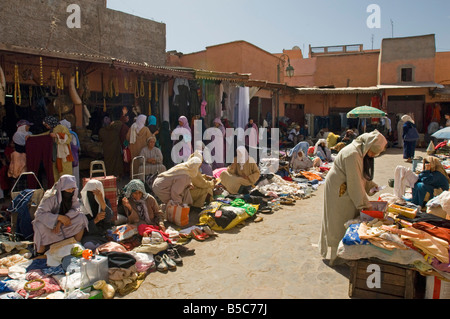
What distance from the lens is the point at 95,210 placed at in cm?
466

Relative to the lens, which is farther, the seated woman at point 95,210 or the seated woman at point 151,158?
the seated woman at point 151,158

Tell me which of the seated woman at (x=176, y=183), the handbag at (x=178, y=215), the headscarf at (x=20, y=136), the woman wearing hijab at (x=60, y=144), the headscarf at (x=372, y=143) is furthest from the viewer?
the headscarf at (x=20, y=136)

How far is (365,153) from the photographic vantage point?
383 centimetres

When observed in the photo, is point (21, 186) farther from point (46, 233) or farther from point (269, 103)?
point (269, 103)

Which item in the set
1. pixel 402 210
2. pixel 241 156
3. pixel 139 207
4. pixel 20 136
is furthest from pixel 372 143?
pixel 20 136

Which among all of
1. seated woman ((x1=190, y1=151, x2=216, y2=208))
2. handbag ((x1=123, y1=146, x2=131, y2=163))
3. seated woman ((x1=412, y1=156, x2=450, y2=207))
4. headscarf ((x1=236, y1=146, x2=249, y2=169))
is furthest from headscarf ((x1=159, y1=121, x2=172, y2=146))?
seated woman ((x1=412, y1=156, x2=450, y2=207))

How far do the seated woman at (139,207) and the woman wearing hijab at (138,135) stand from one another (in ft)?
9.25

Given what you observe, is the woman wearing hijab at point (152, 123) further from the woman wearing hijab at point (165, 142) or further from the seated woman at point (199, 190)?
the seated woman at point (199, 190)

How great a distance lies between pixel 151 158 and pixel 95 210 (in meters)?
2.69

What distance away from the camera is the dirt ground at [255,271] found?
3494 millimetres

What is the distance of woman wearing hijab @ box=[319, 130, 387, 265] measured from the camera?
3783 millimetres

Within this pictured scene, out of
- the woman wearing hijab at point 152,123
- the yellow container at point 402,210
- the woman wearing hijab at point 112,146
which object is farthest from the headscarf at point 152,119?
the yellow container at point 402,210

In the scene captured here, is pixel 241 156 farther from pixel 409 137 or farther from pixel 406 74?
pixel 406 74
